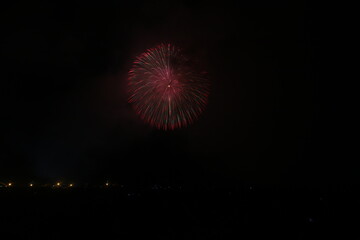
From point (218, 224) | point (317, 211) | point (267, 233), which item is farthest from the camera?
point (317, 211)

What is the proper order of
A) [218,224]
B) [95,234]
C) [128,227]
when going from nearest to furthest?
[95,234]
[128,227]
[218,224]

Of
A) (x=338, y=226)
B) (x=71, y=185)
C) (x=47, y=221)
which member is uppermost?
(x=71, y=185)

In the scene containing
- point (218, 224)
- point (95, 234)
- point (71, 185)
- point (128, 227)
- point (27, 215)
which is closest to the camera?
point (95, 234)

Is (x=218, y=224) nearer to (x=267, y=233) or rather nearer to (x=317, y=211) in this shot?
(x=267, y=233)

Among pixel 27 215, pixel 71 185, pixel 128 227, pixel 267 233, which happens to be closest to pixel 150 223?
pixel 128 227

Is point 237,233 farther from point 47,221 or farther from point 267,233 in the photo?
point 47,221

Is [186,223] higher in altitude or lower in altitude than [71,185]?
lower

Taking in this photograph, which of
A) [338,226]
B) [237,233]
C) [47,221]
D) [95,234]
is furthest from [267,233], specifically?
[47,221]

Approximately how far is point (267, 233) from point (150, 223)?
10002 mm

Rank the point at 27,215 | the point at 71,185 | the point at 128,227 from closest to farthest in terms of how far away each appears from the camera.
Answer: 1. the point at 128,227
2. the point at 27,215
3. the point at 71,185

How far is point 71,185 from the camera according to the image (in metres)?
69.1

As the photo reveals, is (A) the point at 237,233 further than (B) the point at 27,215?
No

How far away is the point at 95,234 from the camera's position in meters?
19.7

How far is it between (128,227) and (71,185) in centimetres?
5200
